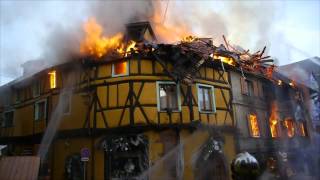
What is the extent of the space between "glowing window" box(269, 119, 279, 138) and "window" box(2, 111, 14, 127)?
1908 cm

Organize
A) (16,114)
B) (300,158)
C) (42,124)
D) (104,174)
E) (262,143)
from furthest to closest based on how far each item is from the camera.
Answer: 1. (300,158)
2. (16,114)
3. (262,143)
4. (42,124)
5. (104,174)

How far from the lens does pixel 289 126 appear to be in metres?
26.9

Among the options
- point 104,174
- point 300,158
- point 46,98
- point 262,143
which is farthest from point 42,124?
point 300,158

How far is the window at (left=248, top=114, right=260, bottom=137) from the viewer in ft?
71.8

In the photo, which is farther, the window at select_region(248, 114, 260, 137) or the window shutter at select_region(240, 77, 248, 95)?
the window shutter at select_region(240, 77, 248, 95)

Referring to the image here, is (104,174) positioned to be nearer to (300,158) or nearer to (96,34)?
(96,34)

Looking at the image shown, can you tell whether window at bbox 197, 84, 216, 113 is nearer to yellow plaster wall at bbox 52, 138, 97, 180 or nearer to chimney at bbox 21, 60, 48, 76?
yellow plaster wall at bbox 52, 138, 97, 180

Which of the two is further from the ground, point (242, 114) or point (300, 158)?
point (242, 114)

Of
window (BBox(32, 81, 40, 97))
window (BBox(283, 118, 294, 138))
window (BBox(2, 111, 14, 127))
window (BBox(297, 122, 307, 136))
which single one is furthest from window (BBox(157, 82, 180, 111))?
window (BBox(297, 122, 307, 136))

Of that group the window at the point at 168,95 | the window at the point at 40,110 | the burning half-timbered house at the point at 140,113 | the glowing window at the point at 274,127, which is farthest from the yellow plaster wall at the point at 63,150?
the glowing window at the point at 274,127

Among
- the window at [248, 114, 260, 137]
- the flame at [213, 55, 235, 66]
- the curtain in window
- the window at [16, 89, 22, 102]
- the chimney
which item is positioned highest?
the chimney

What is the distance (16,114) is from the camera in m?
24.6

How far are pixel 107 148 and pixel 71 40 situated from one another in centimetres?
700

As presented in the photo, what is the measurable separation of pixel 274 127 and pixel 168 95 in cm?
1070
